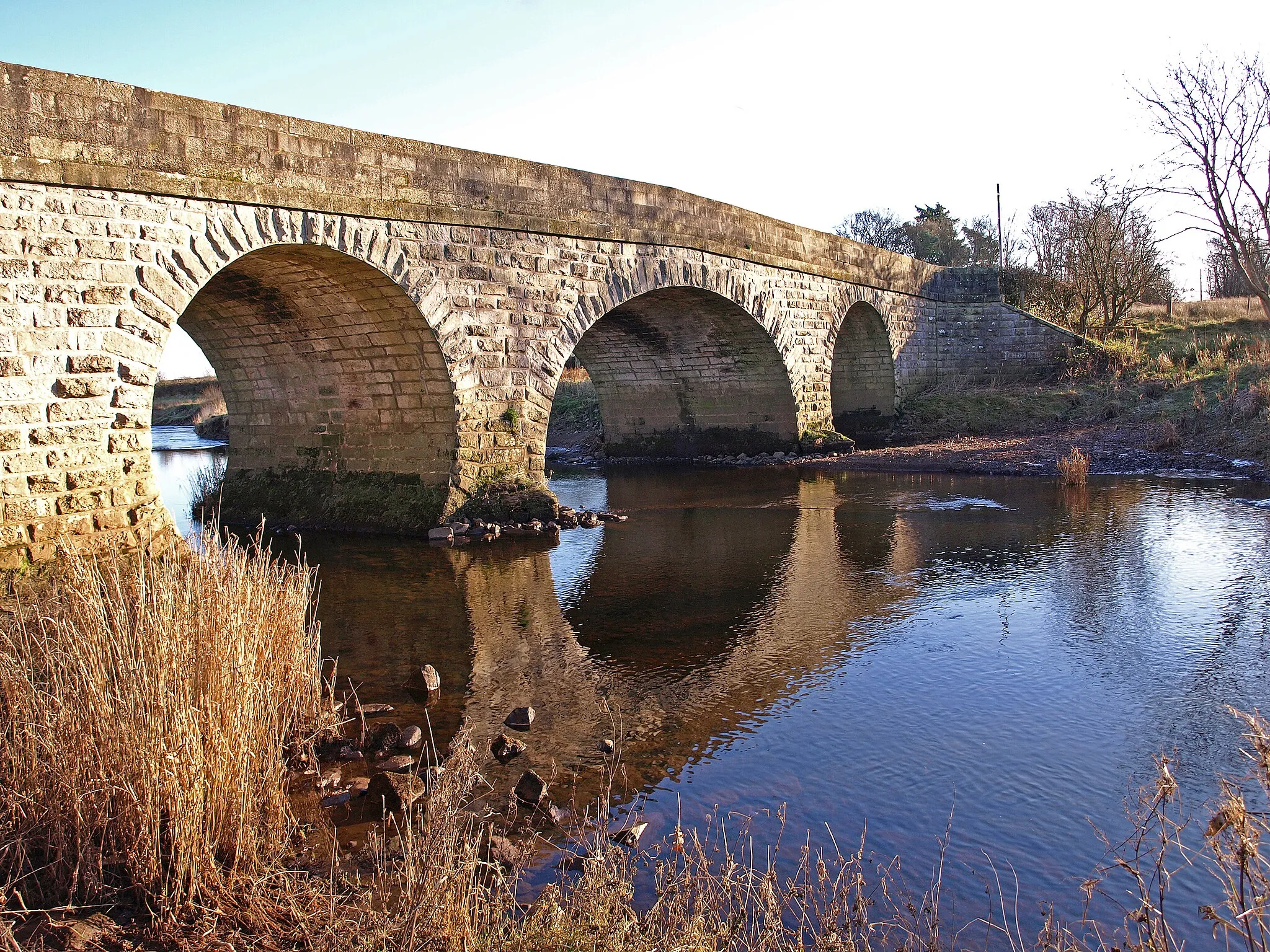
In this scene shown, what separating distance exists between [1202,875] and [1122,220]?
81.5 feet

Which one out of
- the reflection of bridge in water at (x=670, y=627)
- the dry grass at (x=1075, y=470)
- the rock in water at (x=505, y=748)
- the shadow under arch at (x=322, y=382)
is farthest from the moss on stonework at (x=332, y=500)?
the dry grass at (x=1075, y=470)

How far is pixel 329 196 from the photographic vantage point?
370 inches

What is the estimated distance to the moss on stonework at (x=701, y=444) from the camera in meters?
19.3

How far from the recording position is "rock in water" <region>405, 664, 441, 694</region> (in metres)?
5.99

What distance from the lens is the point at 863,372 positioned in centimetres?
2223

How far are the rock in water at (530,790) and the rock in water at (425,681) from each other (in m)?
1.74

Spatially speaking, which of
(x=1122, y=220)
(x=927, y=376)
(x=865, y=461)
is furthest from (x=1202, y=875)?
(x=1122, y=220)

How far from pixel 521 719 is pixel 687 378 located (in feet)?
48.9

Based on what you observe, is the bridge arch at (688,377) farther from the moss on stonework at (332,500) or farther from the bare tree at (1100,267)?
the bare tree at (1100,267)

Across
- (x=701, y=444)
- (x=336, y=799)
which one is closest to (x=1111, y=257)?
(x=701, y=444)

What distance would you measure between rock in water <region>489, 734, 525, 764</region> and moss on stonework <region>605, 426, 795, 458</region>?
48.0 ft

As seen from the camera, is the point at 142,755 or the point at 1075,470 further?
the point at 1075,470

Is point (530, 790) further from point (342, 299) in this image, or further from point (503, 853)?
point (342, 299)

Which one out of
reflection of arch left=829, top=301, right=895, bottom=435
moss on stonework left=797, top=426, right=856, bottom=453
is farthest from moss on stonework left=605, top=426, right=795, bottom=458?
reflection of arch left=829, top=301, right=895, bottom=435
